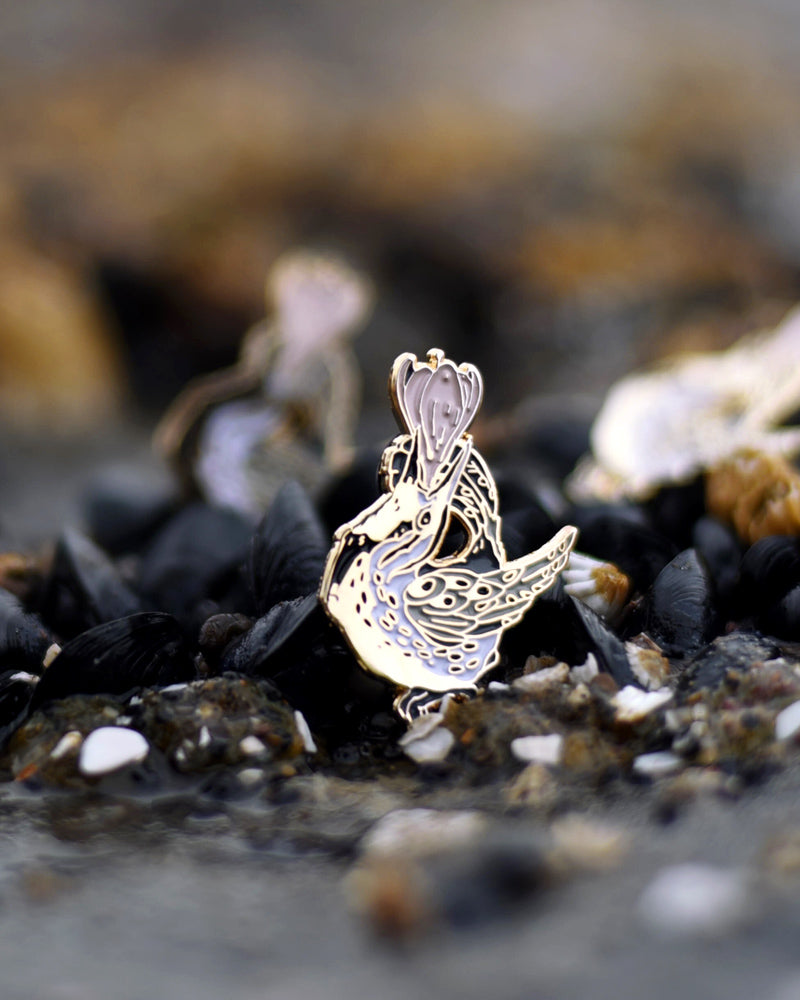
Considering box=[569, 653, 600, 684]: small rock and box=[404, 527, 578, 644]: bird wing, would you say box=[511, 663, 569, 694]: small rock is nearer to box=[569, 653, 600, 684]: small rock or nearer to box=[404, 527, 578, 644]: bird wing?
box=[569, 653, 600, 684]: small rock

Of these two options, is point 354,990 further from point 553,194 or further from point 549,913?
point 553,194

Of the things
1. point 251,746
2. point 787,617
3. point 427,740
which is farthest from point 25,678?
point 787,617

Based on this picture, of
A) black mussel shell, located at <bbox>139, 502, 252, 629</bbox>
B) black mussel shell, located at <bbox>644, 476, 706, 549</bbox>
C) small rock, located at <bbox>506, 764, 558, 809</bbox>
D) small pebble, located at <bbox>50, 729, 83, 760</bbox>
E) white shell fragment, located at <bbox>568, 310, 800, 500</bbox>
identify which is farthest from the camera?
A: white shell fragment, located at <bbox>568, 310, 800, 500</bbox>

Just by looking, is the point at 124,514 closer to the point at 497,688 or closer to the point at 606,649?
the point at 497,688

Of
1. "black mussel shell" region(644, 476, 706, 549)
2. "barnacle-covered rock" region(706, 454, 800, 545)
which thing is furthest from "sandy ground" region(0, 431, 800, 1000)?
"black mussel shell" region(644, 476, 706, 549)

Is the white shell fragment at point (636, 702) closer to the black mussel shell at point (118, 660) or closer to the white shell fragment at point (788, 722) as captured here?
the white shell fragment at point (788, 722)

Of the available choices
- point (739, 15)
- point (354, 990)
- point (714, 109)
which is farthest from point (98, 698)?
point (739, 15)

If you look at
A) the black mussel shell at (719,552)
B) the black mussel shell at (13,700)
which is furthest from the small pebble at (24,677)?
the black mussel shell at (719,552)
